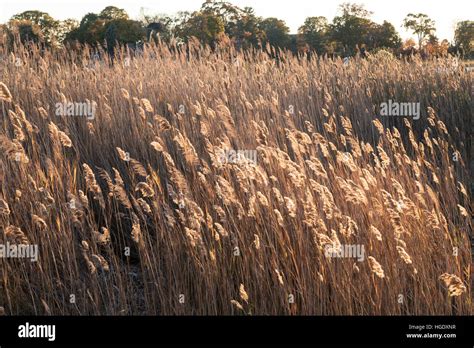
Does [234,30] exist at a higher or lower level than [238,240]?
higher

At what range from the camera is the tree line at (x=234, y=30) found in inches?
818

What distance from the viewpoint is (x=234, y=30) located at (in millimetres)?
25328

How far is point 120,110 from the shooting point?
5.94m

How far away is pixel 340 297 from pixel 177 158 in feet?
7.23

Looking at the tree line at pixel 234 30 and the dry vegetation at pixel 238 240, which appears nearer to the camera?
the dry vegetation at pixel 238 240

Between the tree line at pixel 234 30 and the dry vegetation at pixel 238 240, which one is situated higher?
the tree line at pixel 234 30

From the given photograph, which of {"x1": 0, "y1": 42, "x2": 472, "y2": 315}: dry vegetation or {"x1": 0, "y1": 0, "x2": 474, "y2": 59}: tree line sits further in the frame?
{"x1": 0, "y1": 0, "x2": 474, "y2": 59}: tree line

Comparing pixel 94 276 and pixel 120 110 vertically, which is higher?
pixel 120 110

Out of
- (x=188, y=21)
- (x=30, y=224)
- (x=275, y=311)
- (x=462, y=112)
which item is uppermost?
(x=188, y=21)

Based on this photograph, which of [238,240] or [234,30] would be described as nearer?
[238,240]

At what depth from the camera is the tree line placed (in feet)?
68.1
